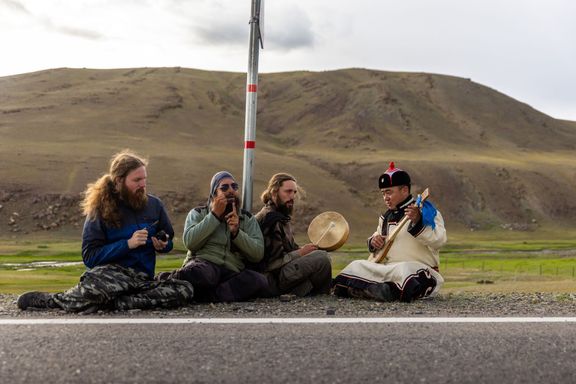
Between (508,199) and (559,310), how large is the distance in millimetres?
88742

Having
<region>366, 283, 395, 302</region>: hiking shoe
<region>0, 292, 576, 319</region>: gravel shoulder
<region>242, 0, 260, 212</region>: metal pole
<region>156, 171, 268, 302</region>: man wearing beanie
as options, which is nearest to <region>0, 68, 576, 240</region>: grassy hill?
<region>242, 0, 260, 212</region>: metal pole

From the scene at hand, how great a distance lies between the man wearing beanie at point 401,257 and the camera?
7.36m

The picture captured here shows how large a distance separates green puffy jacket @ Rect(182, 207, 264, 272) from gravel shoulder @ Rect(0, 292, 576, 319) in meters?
0.51

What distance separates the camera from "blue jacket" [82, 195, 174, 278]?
6.59m

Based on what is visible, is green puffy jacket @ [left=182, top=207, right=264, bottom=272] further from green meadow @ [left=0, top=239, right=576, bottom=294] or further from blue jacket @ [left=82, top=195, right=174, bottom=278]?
green meadow @ [left=0, top=239, right=576, bottom=294]

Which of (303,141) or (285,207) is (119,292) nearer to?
(285,207)

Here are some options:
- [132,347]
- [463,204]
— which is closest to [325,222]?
[132,347]

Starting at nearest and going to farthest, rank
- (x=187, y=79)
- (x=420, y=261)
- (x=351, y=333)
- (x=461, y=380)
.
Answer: (x=461, y=380)
(x=351, y=333)
(x=420, y=261)
(x=187, y=79)

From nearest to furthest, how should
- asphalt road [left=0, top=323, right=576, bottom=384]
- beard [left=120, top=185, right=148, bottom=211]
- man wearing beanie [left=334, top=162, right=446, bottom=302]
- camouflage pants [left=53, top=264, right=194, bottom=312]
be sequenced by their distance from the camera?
asphalt road [left=0, top=323, right=576, bottom=384]
camouflage pants [left=53, top=264, right=194, bottom=312]
beard [left=120, top=185, right=148, bottom=211]
man wearing beanie [left=334, top=162, right=446, bottom=302]

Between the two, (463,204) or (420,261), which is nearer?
(420,261)

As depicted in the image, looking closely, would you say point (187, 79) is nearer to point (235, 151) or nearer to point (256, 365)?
point (235, 151)

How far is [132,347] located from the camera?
14.5 ft

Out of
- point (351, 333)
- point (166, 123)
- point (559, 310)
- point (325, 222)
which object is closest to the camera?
point (351, 333)

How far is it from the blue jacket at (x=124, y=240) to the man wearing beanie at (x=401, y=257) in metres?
2.12
